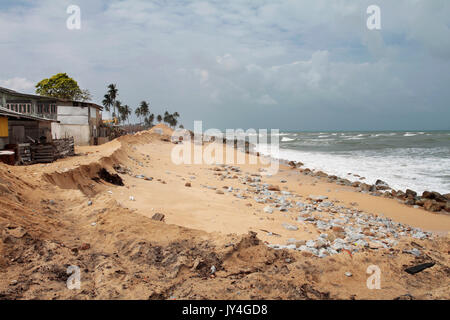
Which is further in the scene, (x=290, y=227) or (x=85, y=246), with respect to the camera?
(x=290, y=227)

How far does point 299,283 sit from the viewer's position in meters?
4.20

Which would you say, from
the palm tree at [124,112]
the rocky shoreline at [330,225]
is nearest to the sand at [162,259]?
the rocky shoreline at [330,225]

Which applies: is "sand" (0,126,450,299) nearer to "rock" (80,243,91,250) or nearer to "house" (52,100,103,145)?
"rock" (80,243,91,250)

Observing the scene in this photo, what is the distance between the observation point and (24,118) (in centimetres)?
1367

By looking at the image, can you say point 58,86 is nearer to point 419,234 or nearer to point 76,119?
point 76,119

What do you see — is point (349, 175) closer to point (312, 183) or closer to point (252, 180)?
point (312, 183)

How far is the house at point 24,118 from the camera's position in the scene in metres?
12.6

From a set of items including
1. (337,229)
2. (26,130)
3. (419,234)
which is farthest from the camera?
(26,130)

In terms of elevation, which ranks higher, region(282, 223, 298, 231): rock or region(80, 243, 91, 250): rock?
region(80, 243, 91, 250): rock

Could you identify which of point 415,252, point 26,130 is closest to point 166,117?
point 26,130

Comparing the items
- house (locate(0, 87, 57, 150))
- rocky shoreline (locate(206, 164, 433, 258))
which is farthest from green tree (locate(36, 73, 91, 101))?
rocky shoreline (locate(206, 164, 433, 258))

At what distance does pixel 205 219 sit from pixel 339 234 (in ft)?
12.3

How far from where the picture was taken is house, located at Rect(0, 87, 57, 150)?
12578mm

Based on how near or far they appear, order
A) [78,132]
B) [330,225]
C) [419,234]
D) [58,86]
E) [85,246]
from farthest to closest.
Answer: [58,86]
[78,132]
[419,234]
[330,225]
[85,246]
